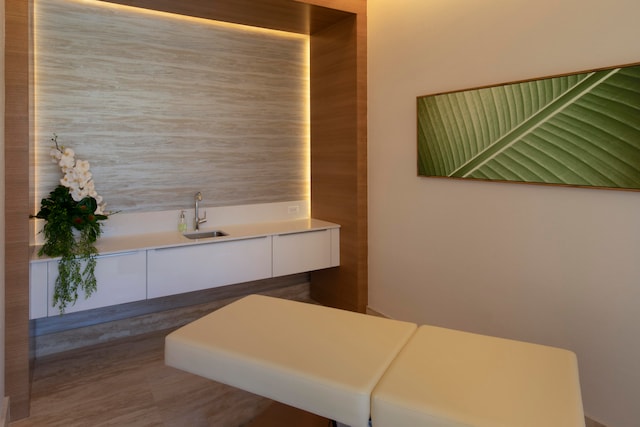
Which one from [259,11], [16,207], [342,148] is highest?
[259,11]

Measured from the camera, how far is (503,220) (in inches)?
98.2

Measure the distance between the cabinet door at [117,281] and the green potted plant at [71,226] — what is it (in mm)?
53

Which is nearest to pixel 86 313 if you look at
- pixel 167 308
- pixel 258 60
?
pixel 167 308

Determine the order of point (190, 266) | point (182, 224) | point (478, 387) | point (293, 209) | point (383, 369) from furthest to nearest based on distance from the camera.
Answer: point (293, 209) < point (182, 224) < point (190, 266) < point (383, 369) < point (478, 387)

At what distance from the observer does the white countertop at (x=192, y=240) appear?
9.05ft

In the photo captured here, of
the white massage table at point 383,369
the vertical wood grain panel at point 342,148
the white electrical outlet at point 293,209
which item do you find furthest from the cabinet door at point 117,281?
the vertical wood grain panel at point 342,148

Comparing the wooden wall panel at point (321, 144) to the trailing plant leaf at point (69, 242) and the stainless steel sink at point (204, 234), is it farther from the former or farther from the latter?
the stainless steel sink at point (204, 234)

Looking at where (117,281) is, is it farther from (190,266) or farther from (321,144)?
(321,144)

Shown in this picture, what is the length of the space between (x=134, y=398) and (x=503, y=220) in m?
2.34

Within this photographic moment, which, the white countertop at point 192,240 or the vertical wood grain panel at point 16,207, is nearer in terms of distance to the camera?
the vertical wood grain panel at point 16,207

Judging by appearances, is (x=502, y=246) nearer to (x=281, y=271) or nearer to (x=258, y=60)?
(x=281, y=271)

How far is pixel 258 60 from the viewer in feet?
12.0

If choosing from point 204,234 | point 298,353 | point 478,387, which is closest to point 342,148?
point 204,234

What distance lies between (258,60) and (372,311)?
90.9 inches
